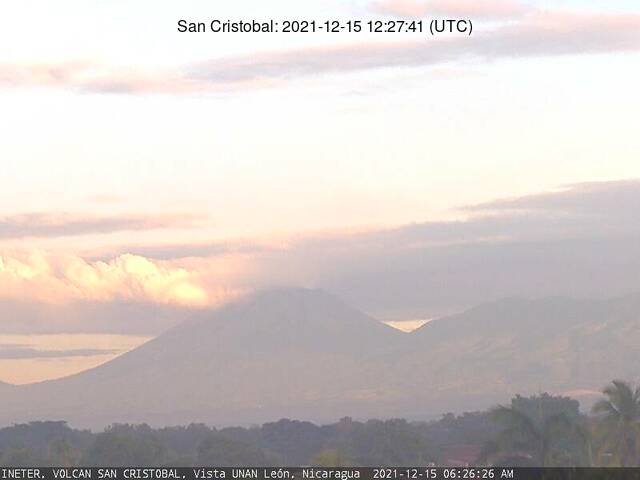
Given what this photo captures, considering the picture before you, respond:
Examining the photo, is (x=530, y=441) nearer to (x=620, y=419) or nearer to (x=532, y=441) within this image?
(x=532, y=441)

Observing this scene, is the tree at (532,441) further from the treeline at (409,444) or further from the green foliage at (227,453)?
the green foliage at (227,453)

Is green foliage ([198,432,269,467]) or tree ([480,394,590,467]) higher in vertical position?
green foliage ([198,432,269,467])

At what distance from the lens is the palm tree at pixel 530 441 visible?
10731 centimetres

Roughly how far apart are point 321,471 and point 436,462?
192 feet

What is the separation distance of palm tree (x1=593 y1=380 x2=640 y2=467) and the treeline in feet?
0.22

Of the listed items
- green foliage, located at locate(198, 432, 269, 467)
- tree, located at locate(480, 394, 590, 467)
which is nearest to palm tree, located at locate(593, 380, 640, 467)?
tree, located at locate(480, 394, 590, 467)

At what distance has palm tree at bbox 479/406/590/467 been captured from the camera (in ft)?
352

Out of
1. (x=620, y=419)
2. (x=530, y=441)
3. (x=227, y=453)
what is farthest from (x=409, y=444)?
(x=620, y=419)

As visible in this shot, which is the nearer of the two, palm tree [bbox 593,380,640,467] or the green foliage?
palm tree [bbox 593,380,640,467]

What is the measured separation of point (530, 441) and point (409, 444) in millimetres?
59820

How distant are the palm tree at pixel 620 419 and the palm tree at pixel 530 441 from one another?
5.48ft

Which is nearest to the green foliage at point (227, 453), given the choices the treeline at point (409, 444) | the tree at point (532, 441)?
the treeline at point (409, 444)

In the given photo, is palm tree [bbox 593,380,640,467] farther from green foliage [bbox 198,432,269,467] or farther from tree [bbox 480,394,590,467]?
green foliage [bbox 198,432,269,467]

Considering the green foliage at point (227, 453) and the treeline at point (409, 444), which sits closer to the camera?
the treeline at point (409, 444)
